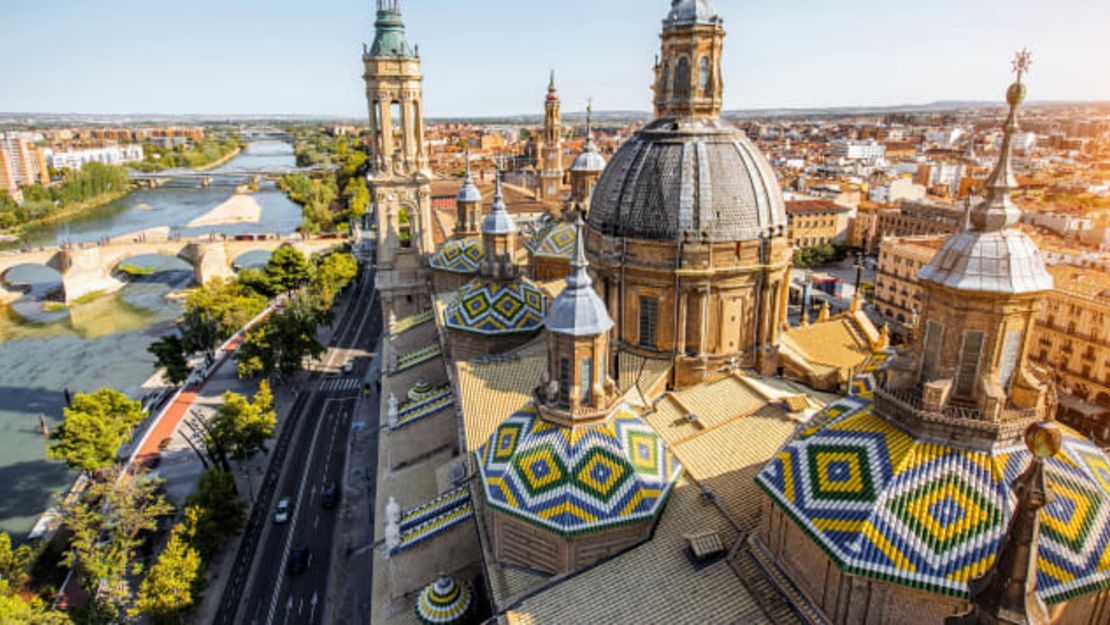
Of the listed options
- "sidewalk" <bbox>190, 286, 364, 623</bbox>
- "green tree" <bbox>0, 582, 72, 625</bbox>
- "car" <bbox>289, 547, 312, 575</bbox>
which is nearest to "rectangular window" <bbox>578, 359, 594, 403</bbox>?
"car" <bbox>289, 547, 312, 575</bbox>

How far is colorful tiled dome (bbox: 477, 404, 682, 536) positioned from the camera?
15688 mm

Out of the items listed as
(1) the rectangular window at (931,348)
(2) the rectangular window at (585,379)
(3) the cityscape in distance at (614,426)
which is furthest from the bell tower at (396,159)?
(1) the rectangular window at (931,348)

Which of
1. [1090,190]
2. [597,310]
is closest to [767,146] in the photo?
[1090,190]

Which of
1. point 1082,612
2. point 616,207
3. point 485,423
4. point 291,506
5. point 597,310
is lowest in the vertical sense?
point 291,506

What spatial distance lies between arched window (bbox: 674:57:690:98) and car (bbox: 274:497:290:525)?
25091 millimetres

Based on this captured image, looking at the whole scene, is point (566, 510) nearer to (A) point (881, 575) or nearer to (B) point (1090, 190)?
(A) point (881, 575)

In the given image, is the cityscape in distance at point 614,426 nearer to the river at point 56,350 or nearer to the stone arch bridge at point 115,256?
the river at point 56,350

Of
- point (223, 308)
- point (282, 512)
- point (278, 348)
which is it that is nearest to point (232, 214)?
point (223, 308)

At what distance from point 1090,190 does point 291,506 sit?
86.6m

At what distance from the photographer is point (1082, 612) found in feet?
36.2

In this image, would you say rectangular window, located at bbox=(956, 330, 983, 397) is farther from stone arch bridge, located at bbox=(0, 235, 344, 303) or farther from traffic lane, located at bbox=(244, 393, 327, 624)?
stone arch bridge, located at bbox=(0, 235, 344, 303)

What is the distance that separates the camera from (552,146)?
6016 cm

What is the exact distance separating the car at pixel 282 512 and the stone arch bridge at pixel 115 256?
1912 inches

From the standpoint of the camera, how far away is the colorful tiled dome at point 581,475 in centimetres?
1569
